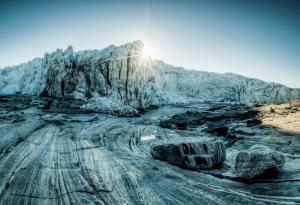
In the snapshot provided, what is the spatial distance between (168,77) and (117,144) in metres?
97.5

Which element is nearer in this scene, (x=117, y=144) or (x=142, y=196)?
(x=142, y=196)

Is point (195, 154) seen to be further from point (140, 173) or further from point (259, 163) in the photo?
point (259, 163)

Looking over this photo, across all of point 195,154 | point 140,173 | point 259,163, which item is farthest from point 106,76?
point 259,163

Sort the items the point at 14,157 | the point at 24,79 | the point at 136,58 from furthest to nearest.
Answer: the point at 24,79, the point at 136,58, the point at 14,157

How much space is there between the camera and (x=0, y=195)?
165 inches

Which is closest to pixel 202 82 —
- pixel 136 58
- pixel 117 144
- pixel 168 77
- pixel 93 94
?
pixel 168 77

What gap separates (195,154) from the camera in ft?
20.4

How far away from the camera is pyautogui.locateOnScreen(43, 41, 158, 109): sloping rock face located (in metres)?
36.0

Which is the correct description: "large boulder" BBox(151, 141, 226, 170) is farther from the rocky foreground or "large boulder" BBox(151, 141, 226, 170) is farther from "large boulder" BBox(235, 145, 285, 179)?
"large boulder" BBox(235, 145, 285, 179)

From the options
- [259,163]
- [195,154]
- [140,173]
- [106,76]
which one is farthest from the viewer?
[106,76]

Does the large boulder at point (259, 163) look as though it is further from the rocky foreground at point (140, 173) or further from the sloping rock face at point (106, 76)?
the sloping rock face at point (106, 76)

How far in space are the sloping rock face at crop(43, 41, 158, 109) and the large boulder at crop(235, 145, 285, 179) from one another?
29867 millimetres

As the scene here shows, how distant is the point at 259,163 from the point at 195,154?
1695 millimetres

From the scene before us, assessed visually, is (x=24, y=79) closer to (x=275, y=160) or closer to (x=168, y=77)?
(x=168, y=77)
